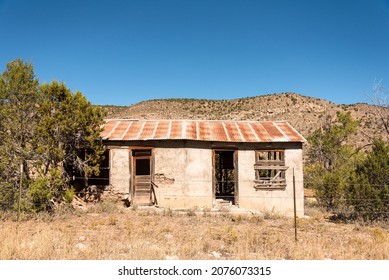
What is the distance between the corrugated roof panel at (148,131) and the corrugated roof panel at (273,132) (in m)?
5.73

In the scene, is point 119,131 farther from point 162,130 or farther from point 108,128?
point 162,130

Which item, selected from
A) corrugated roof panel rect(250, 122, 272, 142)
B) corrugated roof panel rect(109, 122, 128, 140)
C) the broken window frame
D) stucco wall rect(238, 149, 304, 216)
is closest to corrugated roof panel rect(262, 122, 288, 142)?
corrugated roof panel rect(250, 122, 272, 142)

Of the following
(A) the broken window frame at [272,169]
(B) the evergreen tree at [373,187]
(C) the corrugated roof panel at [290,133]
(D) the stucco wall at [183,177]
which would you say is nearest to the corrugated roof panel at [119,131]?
(D) the stucco wall at [183,177]

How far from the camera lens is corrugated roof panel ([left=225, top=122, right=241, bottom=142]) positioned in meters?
14.8

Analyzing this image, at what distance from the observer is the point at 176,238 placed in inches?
329

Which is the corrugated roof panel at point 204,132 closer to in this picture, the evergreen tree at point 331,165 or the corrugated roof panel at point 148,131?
the corrugated roof panel at point 148,131

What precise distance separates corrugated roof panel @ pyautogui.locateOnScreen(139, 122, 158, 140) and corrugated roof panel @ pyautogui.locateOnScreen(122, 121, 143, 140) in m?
0.24

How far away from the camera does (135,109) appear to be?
58.4m

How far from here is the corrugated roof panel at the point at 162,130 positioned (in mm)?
14859

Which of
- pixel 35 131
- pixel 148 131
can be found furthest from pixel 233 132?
pixel 35 131

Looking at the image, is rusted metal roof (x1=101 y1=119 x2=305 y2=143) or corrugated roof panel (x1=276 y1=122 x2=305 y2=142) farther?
rusted metal roof (x1=101 y1=119 x2=305 y2=143)

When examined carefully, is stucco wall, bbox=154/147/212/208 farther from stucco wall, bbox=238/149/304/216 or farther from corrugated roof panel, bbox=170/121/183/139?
stucco wall, bbox=238/149/304/216

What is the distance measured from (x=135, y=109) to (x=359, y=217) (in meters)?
50.0
